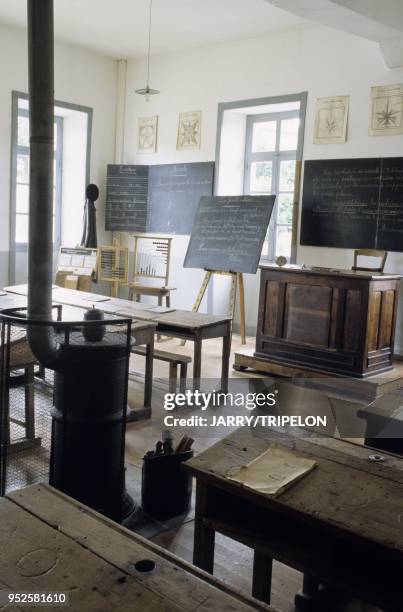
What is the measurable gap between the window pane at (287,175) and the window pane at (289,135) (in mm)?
157

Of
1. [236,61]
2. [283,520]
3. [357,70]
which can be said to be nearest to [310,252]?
[357,70]

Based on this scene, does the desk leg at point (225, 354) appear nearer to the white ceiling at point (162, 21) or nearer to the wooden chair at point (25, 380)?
the wooden chair at point (25, 380)

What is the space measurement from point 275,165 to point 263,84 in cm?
90

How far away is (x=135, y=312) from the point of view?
474 centimetres

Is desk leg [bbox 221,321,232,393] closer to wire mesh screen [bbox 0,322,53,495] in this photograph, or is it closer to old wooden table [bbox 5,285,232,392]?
old wooden table [bbox 5,285,232,392]

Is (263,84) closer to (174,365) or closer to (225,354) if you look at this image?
(225,354)

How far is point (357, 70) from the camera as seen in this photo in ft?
20.7

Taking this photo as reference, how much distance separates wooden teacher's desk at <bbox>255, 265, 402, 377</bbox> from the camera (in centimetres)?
512

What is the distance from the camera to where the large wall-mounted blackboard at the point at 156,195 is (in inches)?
307

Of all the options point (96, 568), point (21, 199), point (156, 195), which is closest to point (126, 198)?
point (156, 195)

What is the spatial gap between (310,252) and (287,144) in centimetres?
140

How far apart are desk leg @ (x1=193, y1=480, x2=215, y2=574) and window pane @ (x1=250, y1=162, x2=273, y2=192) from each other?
234 inches

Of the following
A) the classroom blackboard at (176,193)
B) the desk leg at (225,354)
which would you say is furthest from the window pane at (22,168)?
the desk leg at (225,354)

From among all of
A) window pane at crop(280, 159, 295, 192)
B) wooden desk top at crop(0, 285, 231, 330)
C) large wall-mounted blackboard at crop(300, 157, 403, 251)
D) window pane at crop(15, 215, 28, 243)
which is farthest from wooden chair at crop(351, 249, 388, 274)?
window pane at crop(15, 215, 28, 243)
